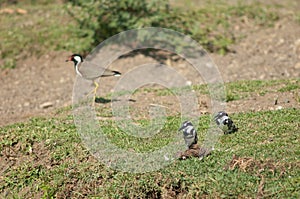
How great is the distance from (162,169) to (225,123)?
3.12 ft

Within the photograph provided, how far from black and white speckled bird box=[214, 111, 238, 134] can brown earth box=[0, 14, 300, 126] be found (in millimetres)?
2885

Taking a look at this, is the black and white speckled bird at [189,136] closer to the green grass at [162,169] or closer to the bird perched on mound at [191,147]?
the bird perched on mound at [191,147]

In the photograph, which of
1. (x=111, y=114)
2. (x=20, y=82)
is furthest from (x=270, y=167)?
(x=20, y=82)

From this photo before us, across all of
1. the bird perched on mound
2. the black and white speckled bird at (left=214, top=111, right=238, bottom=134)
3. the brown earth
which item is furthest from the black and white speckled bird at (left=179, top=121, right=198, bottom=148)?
the brown earth

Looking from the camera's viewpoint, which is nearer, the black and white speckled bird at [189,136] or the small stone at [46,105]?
the black and white speckled bird at [189,136]

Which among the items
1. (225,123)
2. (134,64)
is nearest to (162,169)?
(225,123)

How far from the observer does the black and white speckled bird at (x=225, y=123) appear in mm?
5605

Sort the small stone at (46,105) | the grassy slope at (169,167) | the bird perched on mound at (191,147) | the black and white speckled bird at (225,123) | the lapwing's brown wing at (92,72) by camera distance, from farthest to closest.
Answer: the small stone at (46,105) < the lapwing's brown wing at (92,72) < the black and white speckled bird at (225,123) < the bird perched on mound at (191,147) < the grassy slope at (169,167)

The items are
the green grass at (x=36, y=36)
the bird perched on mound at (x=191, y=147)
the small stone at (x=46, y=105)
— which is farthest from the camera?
the green grass at (x=36, y=36)

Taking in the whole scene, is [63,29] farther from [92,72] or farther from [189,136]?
[189,136]

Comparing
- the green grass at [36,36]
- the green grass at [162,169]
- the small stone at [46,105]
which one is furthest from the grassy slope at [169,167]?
the green grass at [36,36]

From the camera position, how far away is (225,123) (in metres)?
5.62

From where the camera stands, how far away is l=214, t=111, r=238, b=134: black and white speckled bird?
5.61m

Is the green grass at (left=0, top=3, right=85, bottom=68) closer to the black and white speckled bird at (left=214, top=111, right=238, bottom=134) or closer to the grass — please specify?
the grass
